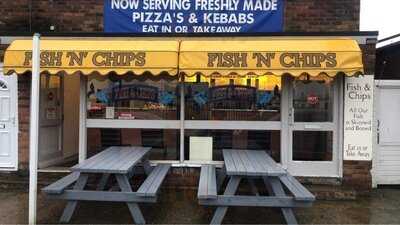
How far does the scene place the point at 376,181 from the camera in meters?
9.05

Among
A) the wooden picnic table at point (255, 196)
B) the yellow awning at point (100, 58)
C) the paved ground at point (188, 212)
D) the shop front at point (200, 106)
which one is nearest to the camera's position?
the wooden picnic table at point (255, 196)

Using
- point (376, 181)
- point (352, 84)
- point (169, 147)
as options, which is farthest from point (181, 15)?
point (376, 181)

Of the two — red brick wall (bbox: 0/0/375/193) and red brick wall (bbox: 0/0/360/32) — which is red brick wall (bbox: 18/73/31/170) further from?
red brick wall (bbox: 0/0/360/32)

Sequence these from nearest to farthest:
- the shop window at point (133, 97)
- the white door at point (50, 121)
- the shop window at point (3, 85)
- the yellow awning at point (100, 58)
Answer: the yellow awning at point (100, 58), the shop window at point (133, 97), the shop window at point (3, 85), the white door at point (50, 121)

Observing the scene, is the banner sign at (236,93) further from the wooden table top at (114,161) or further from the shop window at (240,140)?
the wooden table top at (114,161)

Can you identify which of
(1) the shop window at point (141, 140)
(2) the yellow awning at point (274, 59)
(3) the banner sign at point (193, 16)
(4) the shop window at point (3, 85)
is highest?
(3) the banner sign at point (193, 16)

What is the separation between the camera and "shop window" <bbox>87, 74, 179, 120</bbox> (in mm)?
8609

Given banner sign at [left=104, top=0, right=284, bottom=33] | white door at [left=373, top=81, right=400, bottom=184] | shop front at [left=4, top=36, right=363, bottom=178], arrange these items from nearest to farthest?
1. shop front at [left=4, top=36, right=363, bottom=178]
2. banner sign at [left=104, top=0, right=284, bottom=33]
3. white door at [left=373, top=81, right=400, bottom=184]

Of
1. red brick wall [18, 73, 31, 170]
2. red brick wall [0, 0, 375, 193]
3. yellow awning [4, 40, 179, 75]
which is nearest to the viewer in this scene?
yellow awning [4, 40, 179, 75]

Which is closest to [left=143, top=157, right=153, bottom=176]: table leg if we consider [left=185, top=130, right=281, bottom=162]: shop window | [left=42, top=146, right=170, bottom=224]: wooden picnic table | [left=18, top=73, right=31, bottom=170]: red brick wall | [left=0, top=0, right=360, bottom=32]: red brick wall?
[left=185, top=130, right=281, bottom=162]: shop window

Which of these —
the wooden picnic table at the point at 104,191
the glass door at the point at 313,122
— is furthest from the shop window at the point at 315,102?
the wooden picnic table at the point at 104,191

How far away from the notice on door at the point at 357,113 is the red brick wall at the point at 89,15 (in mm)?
932

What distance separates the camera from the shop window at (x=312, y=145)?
27.6 feet

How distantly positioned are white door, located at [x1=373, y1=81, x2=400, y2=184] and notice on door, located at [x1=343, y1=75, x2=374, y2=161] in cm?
89
